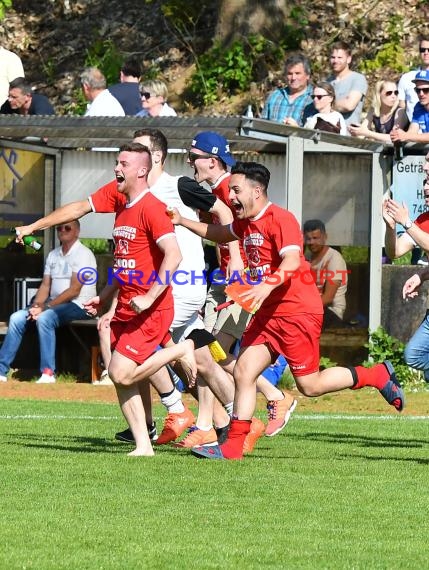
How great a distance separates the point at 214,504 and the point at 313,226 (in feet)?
28.7

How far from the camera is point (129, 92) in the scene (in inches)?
707

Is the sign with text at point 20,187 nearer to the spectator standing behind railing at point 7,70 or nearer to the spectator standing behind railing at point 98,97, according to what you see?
the spectator standing behind railing at point 98,97

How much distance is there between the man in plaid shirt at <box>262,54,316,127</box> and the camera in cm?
1678

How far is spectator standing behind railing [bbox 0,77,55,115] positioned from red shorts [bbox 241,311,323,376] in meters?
8.87

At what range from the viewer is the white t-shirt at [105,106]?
17375 mm

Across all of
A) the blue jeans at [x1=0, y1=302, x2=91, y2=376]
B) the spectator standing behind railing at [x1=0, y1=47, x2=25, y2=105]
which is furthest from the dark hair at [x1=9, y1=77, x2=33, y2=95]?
the blue jeans at [x1=0, y1=302, x2=91, y2=376]

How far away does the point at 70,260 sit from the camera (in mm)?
16766

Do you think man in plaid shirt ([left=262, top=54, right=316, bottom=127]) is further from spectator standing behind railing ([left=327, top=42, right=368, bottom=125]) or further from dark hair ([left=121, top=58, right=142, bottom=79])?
dark hair ([left=121, top=58, right=142, bottom=79])

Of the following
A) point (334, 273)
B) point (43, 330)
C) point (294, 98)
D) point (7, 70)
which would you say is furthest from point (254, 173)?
point (7, 70)

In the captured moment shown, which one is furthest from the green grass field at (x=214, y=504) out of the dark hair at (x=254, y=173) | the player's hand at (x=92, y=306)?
the dark hair at (x=254, y=173)

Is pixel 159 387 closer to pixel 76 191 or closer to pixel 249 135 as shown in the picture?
pixel 249 135

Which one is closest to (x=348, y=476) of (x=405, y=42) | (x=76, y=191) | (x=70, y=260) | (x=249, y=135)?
(x=249, y=135)

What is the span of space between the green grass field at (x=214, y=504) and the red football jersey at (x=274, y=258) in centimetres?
105

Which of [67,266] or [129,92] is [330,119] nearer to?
[129,92]
